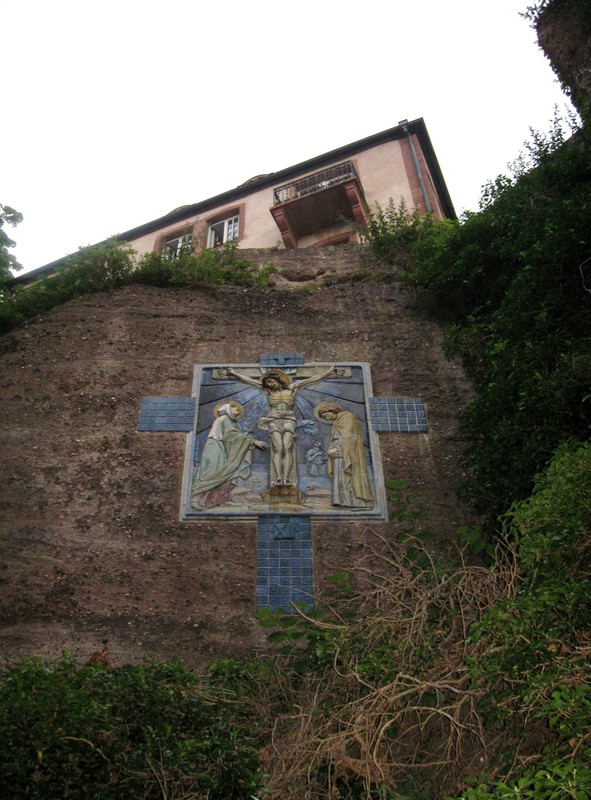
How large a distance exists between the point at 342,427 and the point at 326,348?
1390mm

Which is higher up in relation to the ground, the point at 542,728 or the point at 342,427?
the point at 342,427

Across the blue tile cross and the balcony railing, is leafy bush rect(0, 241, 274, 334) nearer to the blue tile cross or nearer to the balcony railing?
the blue tile cross

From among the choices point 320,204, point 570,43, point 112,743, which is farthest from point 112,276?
point 112,743

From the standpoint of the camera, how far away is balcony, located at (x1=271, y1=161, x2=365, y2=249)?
16.4 m

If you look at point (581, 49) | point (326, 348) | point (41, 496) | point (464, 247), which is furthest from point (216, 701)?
point (581, 49)

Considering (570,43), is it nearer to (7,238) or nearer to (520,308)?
(520,308)

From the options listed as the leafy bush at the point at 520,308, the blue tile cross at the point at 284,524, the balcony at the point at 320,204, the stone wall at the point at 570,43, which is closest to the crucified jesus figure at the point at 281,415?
the blue tile cross at the point at 284,524

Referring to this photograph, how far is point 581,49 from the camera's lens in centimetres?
1146

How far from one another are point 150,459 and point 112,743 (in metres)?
4.45

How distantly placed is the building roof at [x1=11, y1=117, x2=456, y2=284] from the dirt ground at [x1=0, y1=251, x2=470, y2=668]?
645cm

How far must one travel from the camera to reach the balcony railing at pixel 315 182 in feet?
55.0

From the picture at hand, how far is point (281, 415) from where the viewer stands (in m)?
9.62

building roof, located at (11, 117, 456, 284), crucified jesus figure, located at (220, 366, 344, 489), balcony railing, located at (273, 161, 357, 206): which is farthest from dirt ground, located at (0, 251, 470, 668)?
building roof, located at (11, 117, 456, 284)

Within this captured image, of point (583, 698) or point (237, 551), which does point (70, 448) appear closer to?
point (237, 551)
